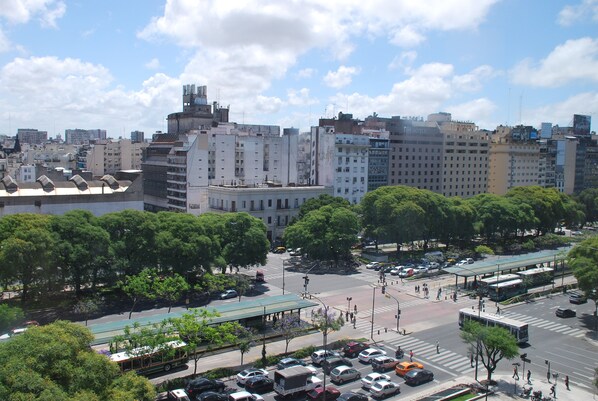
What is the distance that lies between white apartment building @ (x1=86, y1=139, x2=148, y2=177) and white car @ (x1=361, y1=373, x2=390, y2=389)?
126365 mm

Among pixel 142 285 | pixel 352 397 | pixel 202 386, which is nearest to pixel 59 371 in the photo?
pixel 202 386

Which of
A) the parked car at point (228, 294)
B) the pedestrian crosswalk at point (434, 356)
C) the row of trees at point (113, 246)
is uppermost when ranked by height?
the row of trees at point (113, 246)

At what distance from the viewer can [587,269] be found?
5156cm

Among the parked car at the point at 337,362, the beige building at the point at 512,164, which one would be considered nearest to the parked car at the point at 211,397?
the parked car at the point at 337,362

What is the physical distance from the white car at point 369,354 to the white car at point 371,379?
3.88 meters

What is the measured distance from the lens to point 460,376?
3853cm

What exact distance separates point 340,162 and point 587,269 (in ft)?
191

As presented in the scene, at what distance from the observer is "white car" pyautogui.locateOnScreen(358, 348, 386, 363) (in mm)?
40750

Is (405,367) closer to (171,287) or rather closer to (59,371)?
(171,287)

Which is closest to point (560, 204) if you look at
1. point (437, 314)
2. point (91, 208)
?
point (437, 314)

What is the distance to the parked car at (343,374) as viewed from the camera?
3694cm

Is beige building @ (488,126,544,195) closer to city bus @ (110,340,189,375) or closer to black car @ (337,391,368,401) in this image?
black car @ (337,391,368,401)

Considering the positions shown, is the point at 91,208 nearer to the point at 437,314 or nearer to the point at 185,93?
the point at 437,314

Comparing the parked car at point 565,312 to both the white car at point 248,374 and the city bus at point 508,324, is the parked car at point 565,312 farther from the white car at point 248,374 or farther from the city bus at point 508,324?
the white car at point 248,374
